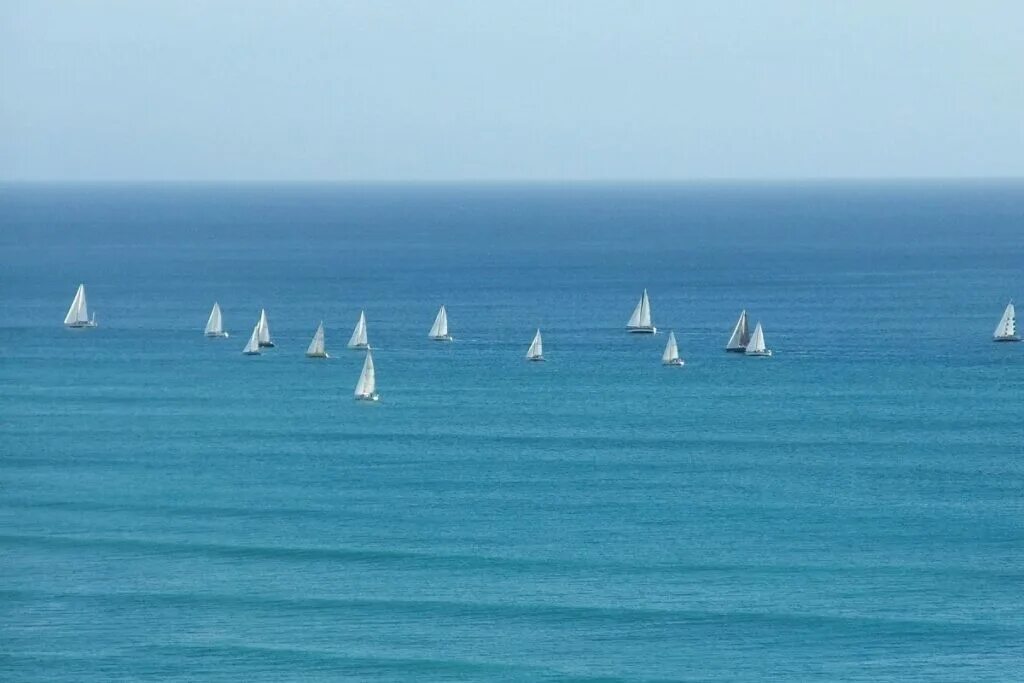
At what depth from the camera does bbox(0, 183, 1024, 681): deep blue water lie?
208ft

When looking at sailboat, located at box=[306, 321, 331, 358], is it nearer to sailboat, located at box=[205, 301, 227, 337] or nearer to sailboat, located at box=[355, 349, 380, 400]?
sailboat, located at box=[205, 301, 227, 337]

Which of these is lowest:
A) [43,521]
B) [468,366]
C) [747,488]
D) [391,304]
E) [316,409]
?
[43,521]

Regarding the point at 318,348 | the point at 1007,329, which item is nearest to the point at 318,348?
the point at 318,348

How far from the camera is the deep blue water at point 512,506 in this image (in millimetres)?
63312

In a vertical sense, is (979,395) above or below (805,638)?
above

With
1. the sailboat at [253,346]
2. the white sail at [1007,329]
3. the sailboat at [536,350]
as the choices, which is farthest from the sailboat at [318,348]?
the white sail at [1007,329]

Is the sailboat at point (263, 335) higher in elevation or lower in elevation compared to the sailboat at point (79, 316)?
lower

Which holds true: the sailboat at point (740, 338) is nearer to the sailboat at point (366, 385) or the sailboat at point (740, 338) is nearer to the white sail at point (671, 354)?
the white sail at point (671, 354)

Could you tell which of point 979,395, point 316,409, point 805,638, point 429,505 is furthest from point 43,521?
point 979,395

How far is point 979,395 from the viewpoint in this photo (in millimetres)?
109562

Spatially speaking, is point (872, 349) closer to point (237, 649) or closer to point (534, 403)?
point (534, 403)

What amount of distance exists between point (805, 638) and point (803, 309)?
9322cm

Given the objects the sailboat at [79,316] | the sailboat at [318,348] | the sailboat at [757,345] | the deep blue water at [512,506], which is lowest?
the deep blue water at [512,506]

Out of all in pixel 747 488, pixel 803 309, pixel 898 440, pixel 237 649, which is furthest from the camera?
pixel 803 309
